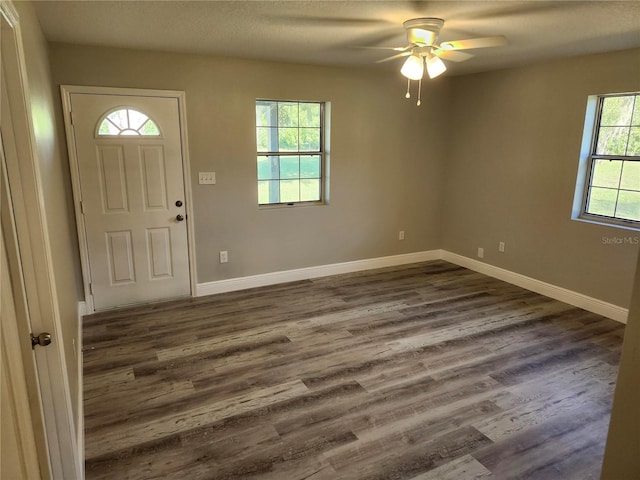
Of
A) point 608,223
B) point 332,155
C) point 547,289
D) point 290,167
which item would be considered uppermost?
point 332,155

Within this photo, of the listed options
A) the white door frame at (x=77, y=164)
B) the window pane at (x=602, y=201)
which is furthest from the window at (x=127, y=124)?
the window pane at (x=602, y=201)

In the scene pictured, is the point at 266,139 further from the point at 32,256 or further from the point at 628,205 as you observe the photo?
the point at 628,205

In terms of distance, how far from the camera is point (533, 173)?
4.50m

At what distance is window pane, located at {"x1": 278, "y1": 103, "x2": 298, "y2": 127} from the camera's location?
4.55 meters

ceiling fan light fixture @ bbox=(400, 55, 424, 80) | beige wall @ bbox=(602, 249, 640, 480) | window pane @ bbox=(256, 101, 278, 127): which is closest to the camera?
beige wall @ bbox=(602, 249, 640, 480)

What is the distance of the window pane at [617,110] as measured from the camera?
375 cm

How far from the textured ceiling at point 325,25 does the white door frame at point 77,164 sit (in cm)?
38

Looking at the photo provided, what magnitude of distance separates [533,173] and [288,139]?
2.68 meters

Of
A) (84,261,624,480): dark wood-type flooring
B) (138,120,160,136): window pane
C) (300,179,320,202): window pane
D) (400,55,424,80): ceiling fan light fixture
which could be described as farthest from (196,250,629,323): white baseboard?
(400,55,424,80): ceiling fan light fixture

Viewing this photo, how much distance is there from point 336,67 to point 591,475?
4150 mm

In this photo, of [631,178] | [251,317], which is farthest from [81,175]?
[631,178]

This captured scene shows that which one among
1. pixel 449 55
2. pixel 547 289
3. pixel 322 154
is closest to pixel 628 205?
pixel 547 289

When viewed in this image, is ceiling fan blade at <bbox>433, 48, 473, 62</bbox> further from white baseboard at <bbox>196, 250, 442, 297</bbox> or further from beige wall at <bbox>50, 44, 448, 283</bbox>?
white baseboard at <bbox>196, 250, 442, 297</bbox>

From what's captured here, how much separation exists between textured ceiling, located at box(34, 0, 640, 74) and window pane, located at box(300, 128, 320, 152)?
96cm
